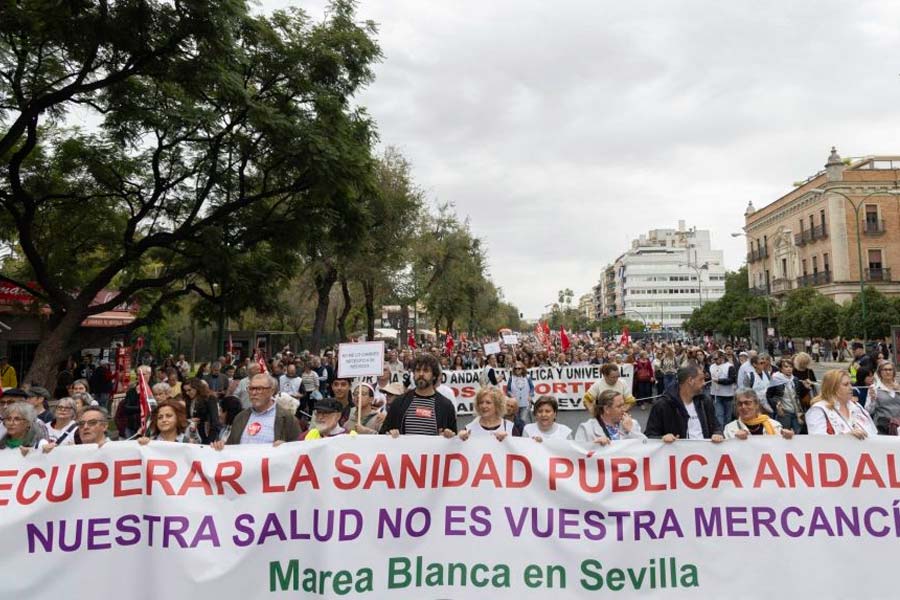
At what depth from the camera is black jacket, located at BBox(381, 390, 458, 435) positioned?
5.10 metres

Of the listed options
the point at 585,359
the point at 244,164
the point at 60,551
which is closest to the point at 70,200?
the point at 244,164

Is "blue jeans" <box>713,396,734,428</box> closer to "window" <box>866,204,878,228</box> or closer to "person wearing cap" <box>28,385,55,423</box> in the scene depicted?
"person wearing cap" <box>28,385,55,423</box>

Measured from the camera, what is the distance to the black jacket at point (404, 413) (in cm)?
510

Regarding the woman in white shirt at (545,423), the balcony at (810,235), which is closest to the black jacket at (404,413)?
the woman in white shirt at (545,423)

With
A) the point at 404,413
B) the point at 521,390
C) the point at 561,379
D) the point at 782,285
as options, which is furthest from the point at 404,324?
the point at 404,413

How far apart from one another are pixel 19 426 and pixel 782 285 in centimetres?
6892

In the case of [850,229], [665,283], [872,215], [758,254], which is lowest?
[850,229]

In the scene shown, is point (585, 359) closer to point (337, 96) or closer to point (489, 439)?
point (337, 96)

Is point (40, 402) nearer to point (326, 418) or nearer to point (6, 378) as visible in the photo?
point (326, 418)

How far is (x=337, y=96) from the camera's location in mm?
17547

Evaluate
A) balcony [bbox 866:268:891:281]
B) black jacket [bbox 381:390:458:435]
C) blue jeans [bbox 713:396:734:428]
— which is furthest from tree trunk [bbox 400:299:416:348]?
balcony [bbox 866:268:891:281]

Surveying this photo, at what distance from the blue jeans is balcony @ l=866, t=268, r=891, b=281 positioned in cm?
5053

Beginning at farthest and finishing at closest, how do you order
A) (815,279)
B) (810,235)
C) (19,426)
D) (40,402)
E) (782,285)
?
(782,285), (810,235), (815,279), (40,402), (19,426)

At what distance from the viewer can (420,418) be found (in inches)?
200
